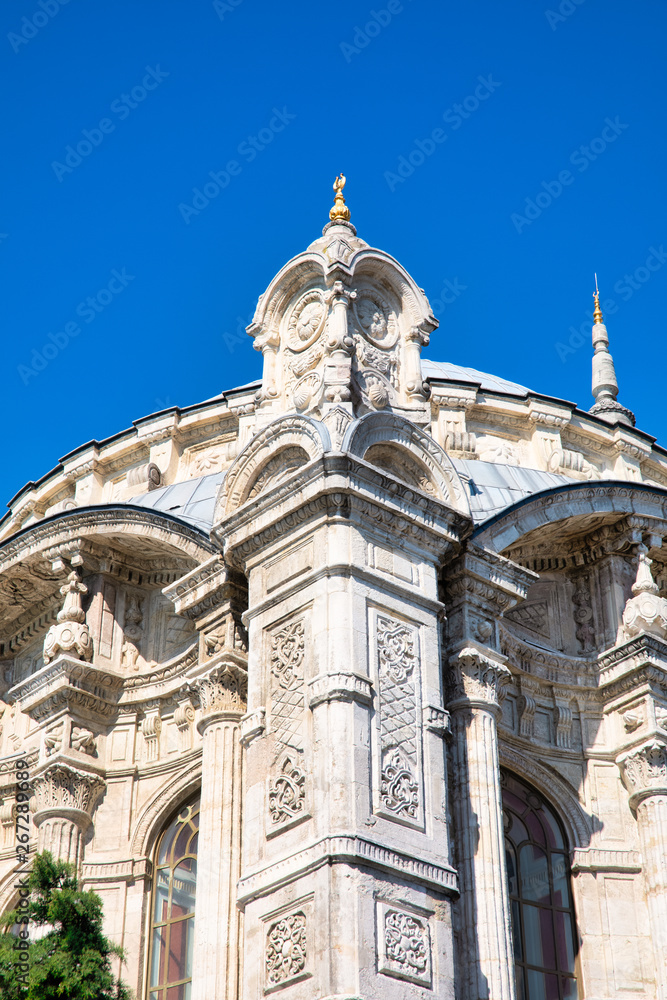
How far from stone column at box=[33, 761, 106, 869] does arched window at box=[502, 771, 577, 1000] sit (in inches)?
248

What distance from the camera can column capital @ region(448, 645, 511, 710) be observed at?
66.8 feet

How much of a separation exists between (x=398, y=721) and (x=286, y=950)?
9.92 ft

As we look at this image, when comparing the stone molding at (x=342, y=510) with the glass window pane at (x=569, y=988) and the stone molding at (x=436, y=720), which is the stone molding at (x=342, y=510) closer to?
the stone molding at (x=436, y=720)

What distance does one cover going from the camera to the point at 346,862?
1688 centimetres

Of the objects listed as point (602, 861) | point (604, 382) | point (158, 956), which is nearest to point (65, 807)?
point (158, 956)

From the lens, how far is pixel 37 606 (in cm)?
2644

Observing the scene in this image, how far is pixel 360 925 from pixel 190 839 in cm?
664

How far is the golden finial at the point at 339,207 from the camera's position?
76.8 feet

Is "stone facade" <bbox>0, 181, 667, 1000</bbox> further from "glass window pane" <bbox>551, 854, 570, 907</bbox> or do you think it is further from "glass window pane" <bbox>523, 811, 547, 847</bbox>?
"glass window pane" <bbox>523, 811, 547, 847</bbox>

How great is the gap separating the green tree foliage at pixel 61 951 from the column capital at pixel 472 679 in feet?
18.7

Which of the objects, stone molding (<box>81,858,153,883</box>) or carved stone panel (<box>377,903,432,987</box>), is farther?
stone molding (<box>81,858,153,883</box>)

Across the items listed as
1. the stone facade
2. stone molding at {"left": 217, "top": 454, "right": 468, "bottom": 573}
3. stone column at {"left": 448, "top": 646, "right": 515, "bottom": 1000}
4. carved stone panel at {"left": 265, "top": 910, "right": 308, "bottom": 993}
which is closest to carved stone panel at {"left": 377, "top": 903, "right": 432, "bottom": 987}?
the stone facade

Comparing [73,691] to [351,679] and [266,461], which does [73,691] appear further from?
[351,679]

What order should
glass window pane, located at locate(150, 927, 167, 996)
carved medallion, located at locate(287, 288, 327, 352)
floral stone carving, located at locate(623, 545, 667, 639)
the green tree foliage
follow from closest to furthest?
the green tree foliage, glass window pane, located at locate(150, 927, 167, 996), carved medallion, located at locate(287, 288, 327, 352), floral stone carving, located at locate(623, 545, 667, 639)
